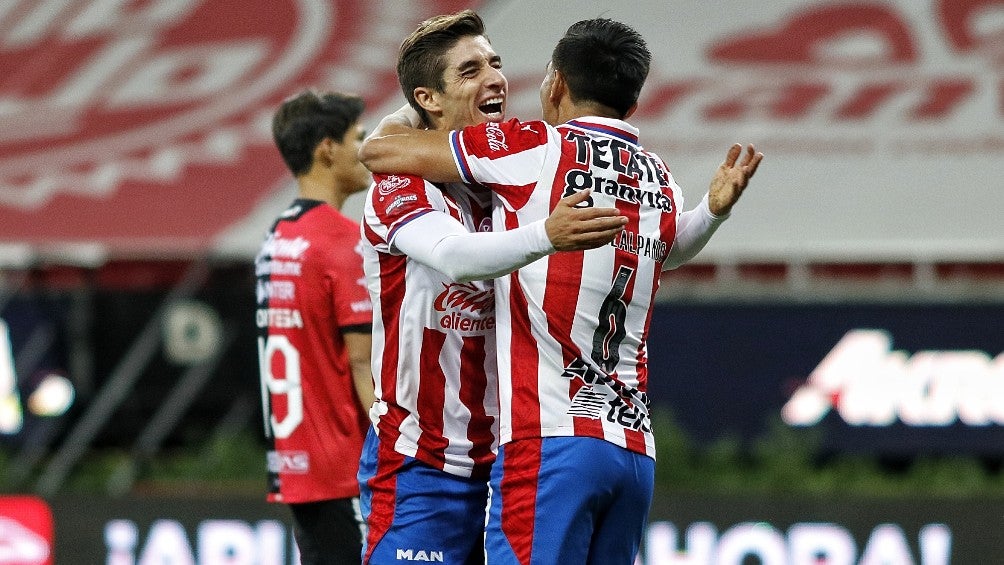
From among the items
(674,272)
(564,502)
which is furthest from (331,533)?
(674,272)

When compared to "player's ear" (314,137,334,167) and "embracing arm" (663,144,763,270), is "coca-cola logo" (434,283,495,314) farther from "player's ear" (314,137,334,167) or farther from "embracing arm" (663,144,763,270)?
"player's ear" (314,137,334,167)

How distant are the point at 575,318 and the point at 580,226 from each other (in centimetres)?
31

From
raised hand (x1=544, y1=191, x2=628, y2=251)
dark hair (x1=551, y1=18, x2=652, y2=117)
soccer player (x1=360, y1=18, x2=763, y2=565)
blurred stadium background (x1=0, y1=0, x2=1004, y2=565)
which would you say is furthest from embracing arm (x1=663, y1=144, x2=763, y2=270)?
blurred stadium background (x1=0, y1=0, x2=1004, y2=565)

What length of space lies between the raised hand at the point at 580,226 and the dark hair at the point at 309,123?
5.58 feet

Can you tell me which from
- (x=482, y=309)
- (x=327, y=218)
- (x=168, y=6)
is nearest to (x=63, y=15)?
(x=168, y=6)

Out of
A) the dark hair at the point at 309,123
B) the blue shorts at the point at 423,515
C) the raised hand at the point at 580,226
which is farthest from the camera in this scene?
the dark hair at the point at 309,123

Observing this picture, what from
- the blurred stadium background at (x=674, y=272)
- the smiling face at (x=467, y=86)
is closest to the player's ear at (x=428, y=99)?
the smiling face at (x=467, y=86)

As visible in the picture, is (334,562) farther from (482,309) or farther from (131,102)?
(131,102)

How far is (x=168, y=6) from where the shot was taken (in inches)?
377

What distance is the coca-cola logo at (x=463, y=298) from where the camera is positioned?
3408 mm

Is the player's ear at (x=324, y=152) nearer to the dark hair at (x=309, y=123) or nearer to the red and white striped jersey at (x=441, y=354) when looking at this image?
the dark hair at (x=309, y=123)

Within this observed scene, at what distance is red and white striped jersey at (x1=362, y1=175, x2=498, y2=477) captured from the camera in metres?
3.43

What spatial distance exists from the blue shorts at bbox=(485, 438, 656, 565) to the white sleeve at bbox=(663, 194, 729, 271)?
56cm

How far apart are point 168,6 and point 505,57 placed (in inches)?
88.4
